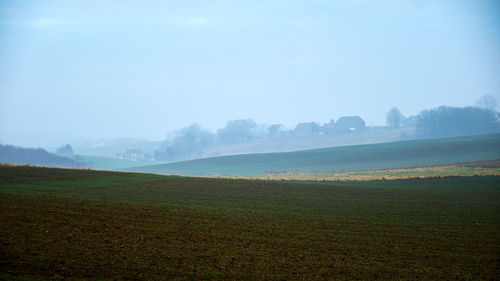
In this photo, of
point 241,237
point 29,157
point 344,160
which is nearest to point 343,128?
point 344,160

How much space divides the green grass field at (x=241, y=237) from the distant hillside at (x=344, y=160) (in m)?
42.0

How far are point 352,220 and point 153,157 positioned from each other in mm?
126029

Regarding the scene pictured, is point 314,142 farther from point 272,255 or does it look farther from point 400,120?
point 272,255

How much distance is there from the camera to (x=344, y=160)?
249ft

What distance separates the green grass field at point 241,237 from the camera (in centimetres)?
1060

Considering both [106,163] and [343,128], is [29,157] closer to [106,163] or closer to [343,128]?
[106,163]

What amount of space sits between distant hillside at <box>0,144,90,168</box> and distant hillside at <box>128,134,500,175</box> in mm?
20401

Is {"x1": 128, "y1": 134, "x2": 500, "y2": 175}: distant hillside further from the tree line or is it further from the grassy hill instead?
the tree line

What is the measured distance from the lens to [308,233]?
48.9 feet

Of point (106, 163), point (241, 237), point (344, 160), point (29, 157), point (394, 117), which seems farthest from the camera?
point (394, 117)

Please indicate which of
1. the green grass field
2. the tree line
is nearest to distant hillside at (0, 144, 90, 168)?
the tree line

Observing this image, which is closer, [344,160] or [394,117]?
[344,160]

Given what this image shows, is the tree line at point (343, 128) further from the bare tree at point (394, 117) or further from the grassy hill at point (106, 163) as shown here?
the grassy hill at point (106, 163)

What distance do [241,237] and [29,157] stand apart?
92366 millimetres
